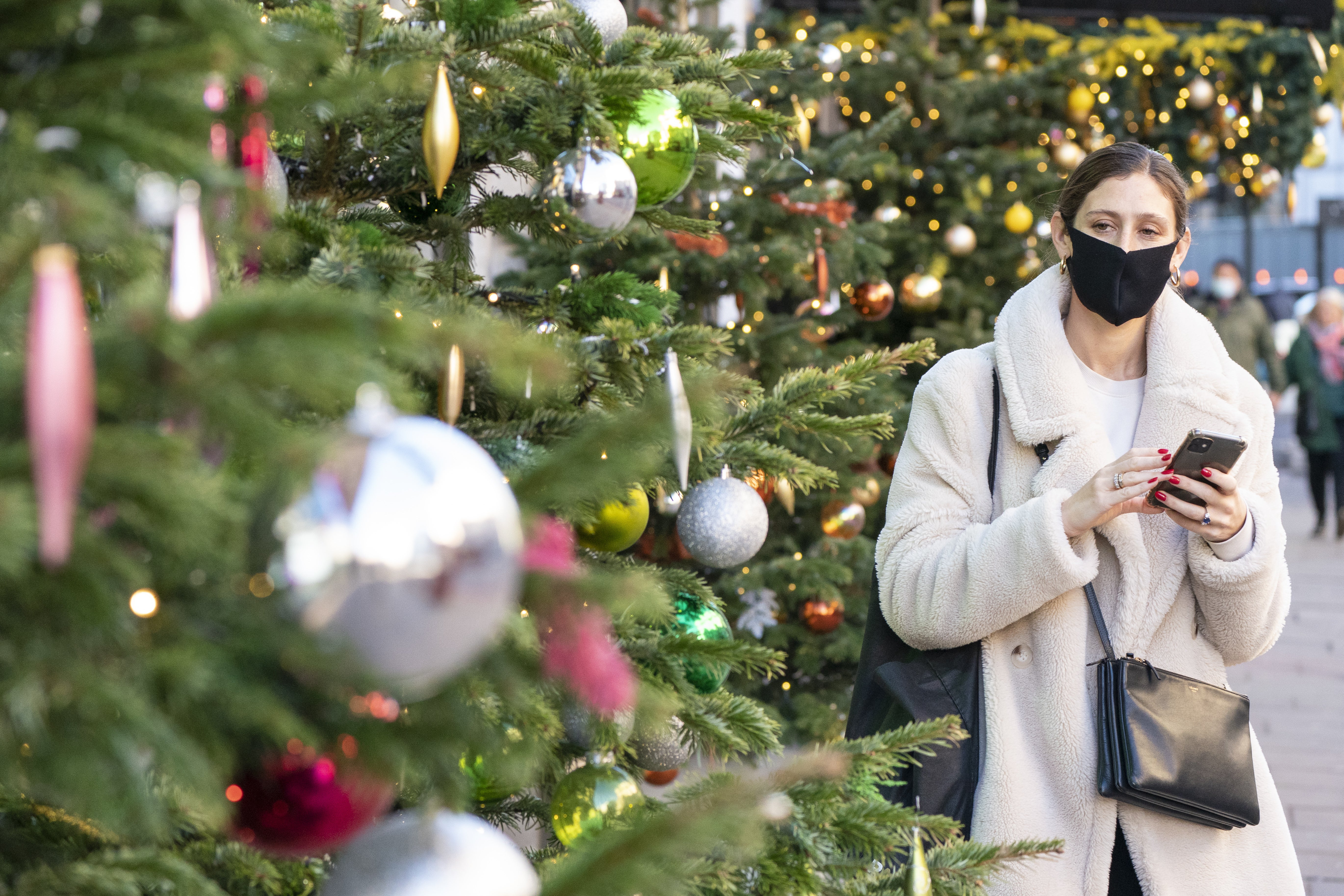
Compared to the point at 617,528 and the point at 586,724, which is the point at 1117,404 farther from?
the point at 586,724

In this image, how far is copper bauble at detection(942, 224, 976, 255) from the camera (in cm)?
559

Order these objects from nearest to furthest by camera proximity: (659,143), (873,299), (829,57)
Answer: (659,143) → (829,57) → (873,299)

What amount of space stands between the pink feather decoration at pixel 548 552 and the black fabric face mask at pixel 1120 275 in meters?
1.76

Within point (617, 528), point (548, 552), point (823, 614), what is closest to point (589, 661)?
point (548, 552)

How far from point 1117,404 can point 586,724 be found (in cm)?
148

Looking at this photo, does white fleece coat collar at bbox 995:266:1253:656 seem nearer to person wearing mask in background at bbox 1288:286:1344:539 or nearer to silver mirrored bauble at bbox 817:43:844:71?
silver mirrored bauble at bbox 817:43:844:71

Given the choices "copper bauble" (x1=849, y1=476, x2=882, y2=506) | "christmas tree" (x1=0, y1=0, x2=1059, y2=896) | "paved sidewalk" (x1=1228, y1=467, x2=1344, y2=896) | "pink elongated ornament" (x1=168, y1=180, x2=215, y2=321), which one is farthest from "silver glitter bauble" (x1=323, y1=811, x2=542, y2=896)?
"paved sidewalk" (x1=1228, y1=467, x2=1344, y2=896)

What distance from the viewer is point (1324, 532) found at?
1030 centimetres

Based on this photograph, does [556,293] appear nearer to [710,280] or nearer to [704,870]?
[704,870]

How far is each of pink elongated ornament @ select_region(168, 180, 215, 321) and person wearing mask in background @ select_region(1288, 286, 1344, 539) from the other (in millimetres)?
10307

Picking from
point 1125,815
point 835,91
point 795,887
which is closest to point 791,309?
point 835,91

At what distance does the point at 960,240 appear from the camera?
559cm

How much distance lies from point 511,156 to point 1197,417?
1.42 metres

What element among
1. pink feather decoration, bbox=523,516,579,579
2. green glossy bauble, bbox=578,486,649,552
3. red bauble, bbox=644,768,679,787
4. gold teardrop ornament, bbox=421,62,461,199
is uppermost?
gold teardrop ornament, bbox=421,62,461,199
